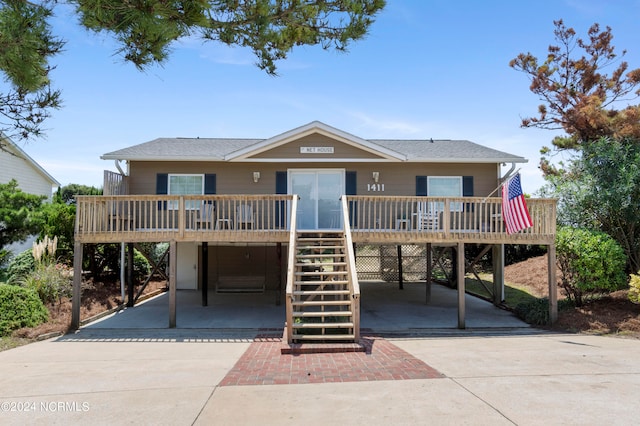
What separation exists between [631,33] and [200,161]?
15430 mm

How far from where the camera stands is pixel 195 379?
18.5 ft

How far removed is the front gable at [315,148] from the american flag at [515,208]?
365 cm

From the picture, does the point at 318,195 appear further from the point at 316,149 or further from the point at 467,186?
the point at 467,186

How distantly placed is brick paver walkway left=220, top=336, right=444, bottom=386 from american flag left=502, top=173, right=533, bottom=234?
3837 mm

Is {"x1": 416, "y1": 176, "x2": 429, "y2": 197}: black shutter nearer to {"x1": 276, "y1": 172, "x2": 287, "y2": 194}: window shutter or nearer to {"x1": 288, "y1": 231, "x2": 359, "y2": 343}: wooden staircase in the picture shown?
{"x1": 288, "y1": 231, "x2": 359, "y2": 343}: wooden staircase

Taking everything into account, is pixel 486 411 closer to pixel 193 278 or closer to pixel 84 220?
pixel 84 220

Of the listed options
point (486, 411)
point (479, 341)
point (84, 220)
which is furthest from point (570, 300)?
point (84, 220)

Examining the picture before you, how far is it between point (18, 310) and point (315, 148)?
8.41 m

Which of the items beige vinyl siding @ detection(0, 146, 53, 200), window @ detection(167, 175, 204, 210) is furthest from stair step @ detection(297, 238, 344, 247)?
beige vinyl siding @ detection(0, 146, 53, 200)

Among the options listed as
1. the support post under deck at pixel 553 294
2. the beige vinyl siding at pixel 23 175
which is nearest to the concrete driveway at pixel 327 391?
the support post under deck at pixel 553 294

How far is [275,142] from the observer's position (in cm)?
1251

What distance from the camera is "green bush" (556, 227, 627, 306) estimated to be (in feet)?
33.3

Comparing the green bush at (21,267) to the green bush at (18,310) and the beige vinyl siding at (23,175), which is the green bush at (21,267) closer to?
the green bush at (18,310)

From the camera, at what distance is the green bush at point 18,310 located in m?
8.98
